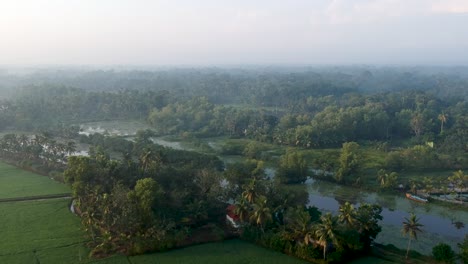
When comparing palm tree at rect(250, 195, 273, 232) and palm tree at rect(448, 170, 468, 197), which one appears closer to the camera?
palm tree at rect(250, 195, 273, 232)

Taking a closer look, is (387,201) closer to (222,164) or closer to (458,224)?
(458,224)

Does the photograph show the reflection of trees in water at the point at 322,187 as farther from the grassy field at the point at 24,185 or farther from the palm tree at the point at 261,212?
the grassy field at the point at 24,185

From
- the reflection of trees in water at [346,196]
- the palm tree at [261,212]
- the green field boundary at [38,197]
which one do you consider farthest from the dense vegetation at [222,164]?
the green field boundary at [38,197]

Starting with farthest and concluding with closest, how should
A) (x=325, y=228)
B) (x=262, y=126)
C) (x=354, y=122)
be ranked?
(x=262, y=126)
(x=354, y=122)
(x=325, y=228)

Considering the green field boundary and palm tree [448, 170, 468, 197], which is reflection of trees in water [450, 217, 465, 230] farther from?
the green field boundary

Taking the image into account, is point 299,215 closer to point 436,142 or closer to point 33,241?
point 33,241

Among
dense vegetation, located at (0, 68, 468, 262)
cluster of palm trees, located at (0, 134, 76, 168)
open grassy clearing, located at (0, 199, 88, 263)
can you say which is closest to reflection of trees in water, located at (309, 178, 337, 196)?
dense vegetation, located at (0, 68, 468, 262)

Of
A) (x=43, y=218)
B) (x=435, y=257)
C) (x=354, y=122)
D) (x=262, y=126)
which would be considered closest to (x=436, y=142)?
(x=354, y=122)
